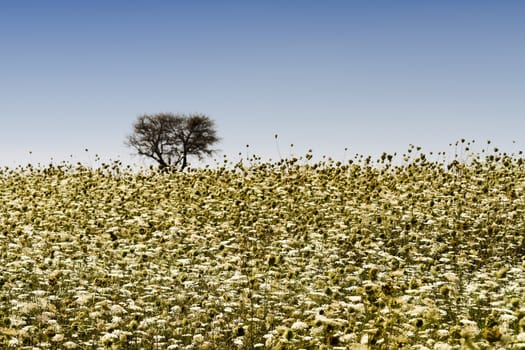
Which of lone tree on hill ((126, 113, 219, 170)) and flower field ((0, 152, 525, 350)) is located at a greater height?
lone tree on hill ((126, 113, 219, 170))

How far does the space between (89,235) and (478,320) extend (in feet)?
26.1

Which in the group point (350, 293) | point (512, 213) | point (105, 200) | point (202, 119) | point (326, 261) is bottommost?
point (350, 293)

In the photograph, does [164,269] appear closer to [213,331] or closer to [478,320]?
[213,331]

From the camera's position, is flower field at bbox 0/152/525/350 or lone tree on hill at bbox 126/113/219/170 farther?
lone tree on hill at bbox 126/113/219/170

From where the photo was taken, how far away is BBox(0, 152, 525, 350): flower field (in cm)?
798

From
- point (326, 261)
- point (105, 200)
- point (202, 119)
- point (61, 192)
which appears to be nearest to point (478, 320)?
point (326, 261)

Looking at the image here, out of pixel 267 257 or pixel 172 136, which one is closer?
pixel 267 257

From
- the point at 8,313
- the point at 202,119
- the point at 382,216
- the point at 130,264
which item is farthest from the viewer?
the point at 202,119

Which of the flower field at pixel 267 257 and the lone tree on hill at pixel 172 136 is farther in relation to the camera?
the lone tree on hill at pixel 172 136

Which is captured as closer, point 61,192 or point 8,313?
point 8,313

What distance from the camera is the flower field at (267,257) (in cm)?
798

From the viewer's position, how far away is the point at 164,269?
11406mm

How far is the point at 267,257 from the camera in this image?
995 cm

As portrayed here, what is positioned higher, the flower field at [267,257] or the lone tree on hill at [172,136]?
the lone tree on hill at [172,136]
